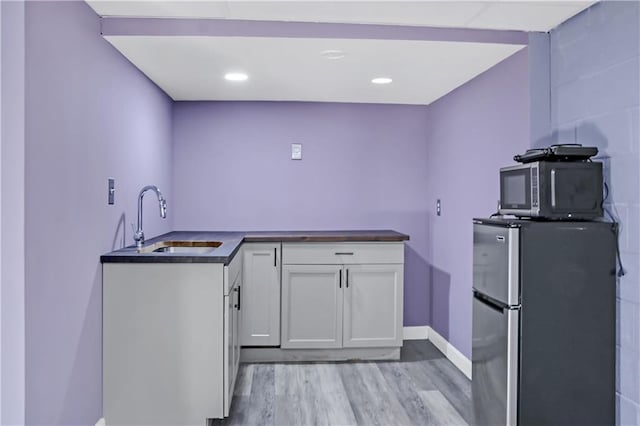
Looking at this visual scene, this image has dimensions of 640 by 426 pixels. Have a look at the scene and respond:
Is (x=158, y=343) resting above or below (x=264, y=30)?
below

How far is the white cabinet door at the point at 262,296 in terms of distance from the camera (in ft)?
10.1

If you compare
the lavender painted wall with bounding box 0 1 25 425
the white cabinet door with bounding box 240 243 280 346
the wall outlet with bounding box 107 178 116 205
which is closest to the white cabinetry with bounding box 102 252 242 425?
the wall outlet with bounding box 107 178 116 205

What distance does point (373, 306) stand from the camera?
311cm

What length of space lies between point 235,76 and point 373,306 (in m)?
1.69

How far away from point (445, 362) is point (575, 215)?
167cm

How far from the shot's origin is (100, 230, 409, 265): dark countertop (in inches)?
80.7

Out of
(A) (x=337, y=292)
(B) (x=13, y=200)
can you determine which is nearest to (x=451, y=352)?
(A) (x=337, y=292)

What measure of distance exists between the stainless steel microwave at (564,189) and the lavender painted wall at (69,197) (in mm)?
1764

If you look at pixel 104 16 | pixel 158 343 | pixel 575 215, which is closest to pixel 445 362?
pixel 575 215

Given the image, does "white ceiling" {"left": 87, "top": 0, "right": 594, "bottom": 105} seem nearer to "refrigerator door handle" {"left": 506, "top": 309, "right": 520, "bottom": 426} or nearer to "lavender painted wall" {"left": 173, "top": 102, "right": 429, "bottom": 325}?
"lavender painted wall" {"left": 173, "top": 102, "right": 429, "bottom": 325}

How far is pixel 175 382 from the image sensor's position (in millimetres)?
2084

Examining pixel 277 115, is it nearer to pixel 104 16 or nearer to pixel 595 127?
pixel 104 16

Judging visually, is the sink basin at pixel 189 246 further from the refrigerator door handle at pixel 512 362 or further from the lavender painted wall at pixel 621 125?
the lavender painted wall at pixel 621 125

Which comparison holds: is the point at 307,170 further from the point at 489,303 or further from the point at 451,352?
the point at 489,303
